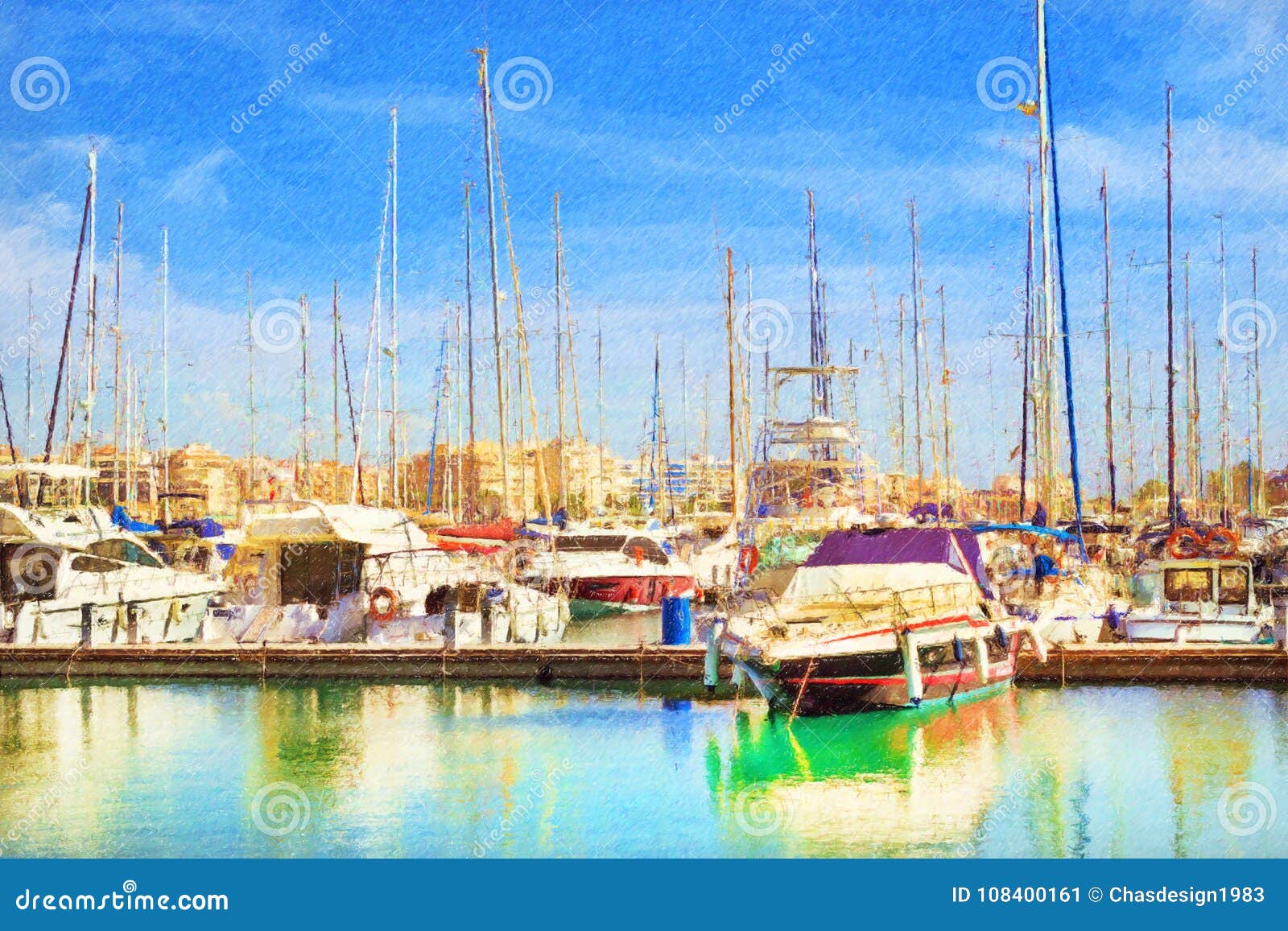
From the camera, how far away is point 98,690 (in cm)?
1858

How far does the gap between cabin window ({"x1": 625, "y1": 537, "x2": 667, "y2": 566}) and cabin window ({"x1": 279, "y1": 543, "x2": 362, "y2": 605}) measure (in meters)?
7.64

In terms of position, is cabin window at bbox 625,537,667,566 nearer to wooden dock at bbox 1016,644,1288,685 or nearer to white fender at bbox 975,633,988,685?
wooden dock at bbox 1016,644,1288,685

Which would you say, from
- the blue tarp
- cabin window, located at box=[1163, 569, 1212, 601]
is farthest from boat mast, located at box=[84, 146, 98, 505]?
cabin window, located at box=[1163, 569, 1212, 601]

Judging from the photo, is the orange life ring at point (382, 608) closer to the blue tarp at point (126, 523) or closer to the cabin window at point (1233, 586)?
the blue tarp at point (126, 523)

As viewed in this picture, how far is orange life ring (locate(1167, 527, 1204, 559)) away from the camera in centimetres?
2033

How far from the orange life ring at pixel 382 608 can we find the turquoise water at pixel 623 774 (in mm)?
2041

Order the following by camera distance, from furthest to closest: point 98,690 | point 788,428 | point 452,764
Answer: point 788,428 < point 98,690 < point 452,764

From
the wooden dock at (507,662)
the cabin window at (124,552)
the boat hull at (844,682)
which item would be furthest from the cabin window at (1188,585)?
the cabin window at (124,552)

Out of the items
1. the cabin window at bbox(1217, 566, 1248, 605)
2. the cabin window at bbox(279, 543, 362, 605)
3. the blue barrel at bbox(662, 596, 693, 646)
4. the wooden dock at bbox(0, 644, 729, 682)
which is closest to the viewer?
the wooden dock at bbox(0, 644, 729, 682)

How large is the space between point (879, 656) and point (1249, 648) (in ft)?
17.3

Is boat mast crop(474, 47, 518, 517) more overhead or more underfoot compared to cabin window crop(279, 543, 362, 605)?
more overhead

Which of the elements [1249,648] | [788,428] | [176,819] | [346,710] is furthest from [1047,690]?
[788,428]

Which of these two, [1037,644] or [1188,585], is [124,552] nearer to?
[1037,644]
